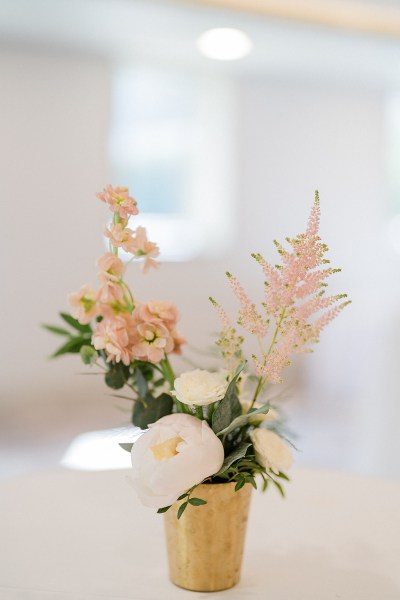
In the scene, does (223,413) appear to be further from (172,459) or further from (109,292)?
(109,292)

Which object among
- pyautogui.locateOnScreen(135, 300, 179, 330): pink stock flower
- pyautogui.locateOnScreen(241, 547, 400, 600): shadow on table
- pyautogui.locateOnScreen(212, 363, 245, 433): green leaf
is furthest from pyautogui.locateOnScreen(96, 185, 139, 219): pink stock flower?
pyautogui.locateOnScreen(241, 547, 400, 600): shadow on table

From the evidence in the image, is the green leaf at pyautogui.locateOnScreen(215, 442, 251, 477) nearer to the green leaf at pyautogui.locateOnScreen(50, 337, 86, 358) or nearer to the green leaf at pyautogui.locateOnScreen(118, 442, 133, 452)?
the green leaf at pyautogui.locateOnScreen(118, 442, 133, 452)

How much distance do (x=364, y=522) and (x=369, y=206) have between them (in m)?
3.86

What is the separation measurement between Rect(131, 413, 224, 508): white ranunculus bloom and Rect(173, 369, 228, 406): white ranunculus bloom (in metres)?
0.03

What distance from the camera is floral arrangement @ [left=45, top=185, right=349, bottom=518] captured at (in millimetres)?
717

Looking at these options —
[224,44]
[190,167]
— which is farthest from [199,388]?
[190,167]

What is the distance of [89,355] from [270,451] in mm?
253

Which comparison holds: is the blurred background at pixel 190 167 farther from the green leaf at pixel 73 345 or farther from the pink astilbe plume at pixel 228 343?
the pink astilbe plume at pixel 228 343

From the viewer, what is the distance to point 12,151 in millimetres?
3859

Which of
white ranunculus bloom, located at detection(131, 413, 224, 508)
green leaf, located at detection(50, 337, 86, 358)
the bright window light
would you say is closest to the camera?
white ranunculus bloom, located at detection(131, 413, 224, 508)

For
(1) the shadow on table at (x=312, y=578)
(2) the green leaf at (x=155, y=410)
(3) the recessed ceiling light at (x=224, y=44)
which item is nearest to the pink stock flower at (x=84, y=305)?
(2) the green leaf at (x=155, y=410)

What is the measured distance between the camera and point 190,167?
443 centimetres

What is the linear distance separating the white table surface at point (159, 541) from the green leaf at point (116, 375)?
0.54 ft

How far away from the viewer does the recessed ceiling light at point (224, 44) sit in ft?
12.8
